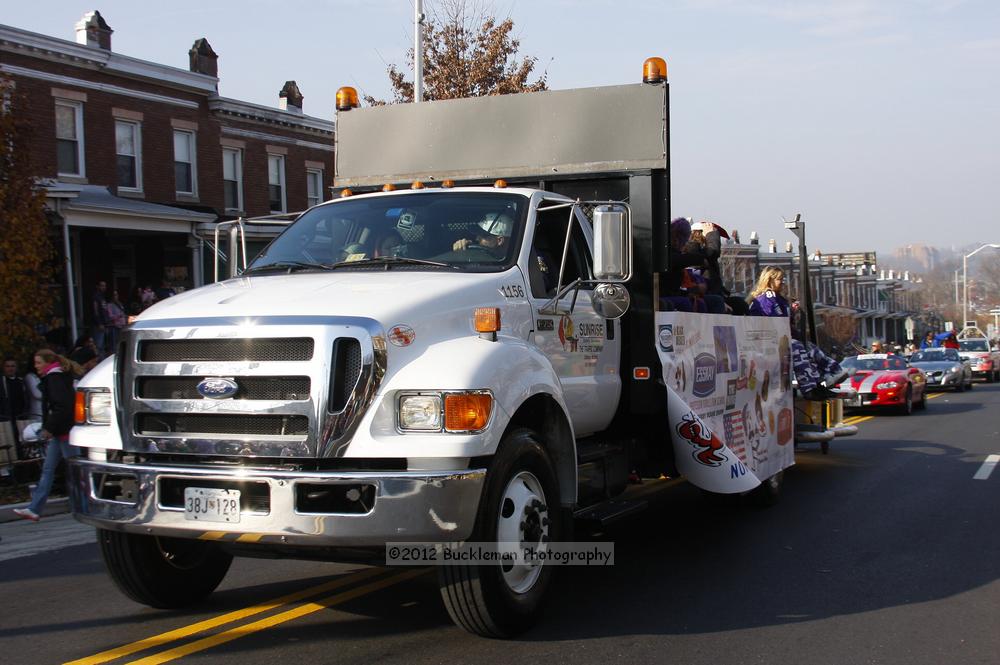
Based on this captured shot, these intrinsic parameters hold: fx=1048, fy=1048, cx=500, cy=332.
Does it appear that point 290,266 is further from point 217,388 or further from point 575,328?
point 575,328

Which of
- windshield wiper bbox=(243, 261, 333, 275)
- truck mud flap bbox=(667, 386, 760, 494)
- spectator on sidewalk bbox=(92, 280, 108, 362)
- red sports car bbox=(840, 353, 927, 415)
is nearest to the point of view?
windshield wiper bbox=(243, 261, 333, 275)

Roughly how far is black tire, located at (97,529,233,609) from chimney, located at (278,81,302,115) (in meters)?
27.5

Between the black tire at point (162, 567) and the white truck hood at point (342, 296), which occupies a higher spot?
the white truck hood at point (342, 296)

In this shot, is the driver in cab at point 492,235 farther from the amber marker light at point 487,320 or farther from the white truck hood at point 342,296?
the amber marker light at point 487,320

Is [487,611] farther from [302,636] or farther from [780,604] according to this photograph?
[780,604]

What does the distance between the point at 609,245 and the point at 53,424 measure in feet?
21.5

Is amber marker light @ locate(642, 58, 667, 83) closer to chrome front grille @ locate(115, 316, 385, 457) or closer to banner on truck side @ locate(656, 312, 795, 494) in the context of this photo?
banner on truck side @ locate(656, 312, 795, 494)

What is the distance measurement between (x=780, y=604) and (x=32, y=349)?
12.9 m

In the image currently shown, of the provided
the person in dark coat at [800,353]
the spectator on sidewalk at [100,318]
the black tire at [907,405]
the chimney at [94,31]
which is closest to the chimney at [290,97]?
the chimney at [94,31]

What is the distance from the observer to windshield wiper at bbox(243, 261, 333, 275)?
6.12 metres

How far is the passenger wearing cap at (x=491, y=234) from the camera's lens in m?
6.14

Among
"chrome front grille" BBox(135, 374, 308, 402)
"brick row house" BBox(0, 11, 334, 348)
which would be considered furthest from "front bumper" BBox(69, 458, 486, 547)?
"brick row house" BBox(0, 11, 334, 348)

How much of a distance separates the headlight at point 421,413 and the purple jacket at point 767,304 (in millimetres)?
5944

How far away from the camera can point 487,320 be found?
5328 mm
